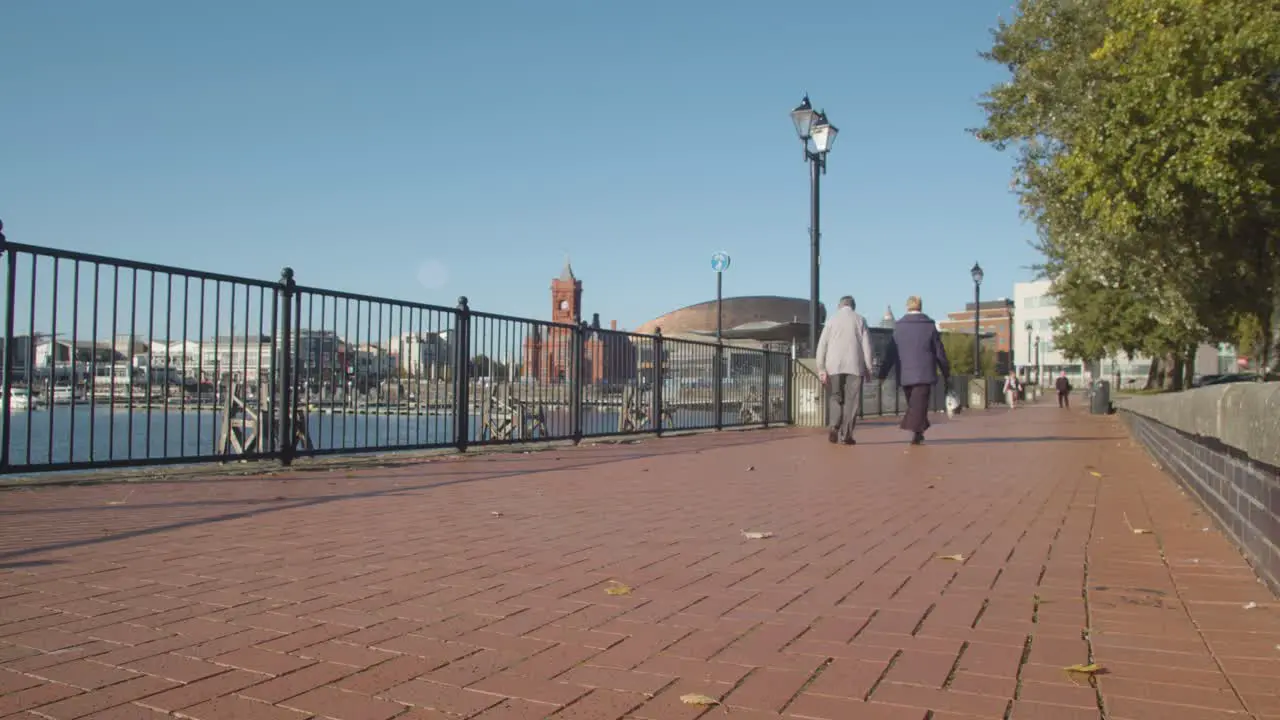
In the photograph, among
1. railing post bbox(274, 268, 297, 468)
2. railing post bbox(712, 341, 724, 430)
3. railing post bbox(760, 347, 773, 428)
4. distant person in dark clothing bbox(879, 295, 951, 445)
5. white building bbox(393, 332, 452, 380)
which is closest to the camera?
railing post bbox(274, 268, 297, 468)

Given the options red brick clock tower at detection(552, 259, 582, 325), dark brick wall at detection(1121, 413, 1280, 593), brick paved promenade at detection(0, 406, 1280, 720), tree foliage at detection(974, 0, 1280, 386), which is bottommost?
brick paved promenade at detection(0, 406, 1280, 720)

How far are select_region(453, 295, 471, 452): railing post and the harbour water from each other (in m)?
0.20

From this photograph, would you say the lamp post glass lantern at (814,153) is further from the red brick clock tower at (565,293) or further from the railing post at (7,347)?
the red brick clock tower at (565,293)

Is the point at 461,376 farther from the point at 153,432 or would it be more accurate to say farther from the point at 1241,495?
the point at 1241,495

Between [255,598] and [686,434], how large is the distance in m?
11.5

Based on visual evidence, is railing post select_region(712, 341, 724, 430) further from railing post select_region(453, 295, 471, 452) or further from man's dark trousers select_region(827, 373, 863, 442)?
railing post select_region(453, 295, 471, 452)

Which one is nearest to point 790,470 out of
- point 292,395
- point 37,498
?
point 292,395

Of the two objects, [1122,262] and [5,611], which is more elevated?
[1122,262]

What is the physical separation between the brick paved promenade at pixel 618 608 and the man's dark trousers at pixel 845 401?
214 inches

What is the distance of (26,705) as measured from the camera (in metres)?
2.40

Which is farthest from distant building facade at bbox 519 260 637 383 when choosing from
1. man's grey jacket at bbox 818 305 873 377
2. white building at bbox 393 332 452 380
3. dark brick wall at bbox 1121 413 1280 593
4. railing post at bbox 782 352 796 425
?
dark brick wall at bbox 1121 413 1280 593

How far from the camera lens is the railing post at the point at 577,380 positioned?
12.0 m

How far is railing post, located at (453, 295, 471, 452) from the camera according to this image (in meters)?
10.1

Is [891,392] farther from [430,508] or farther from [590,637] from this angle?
[590,637]
